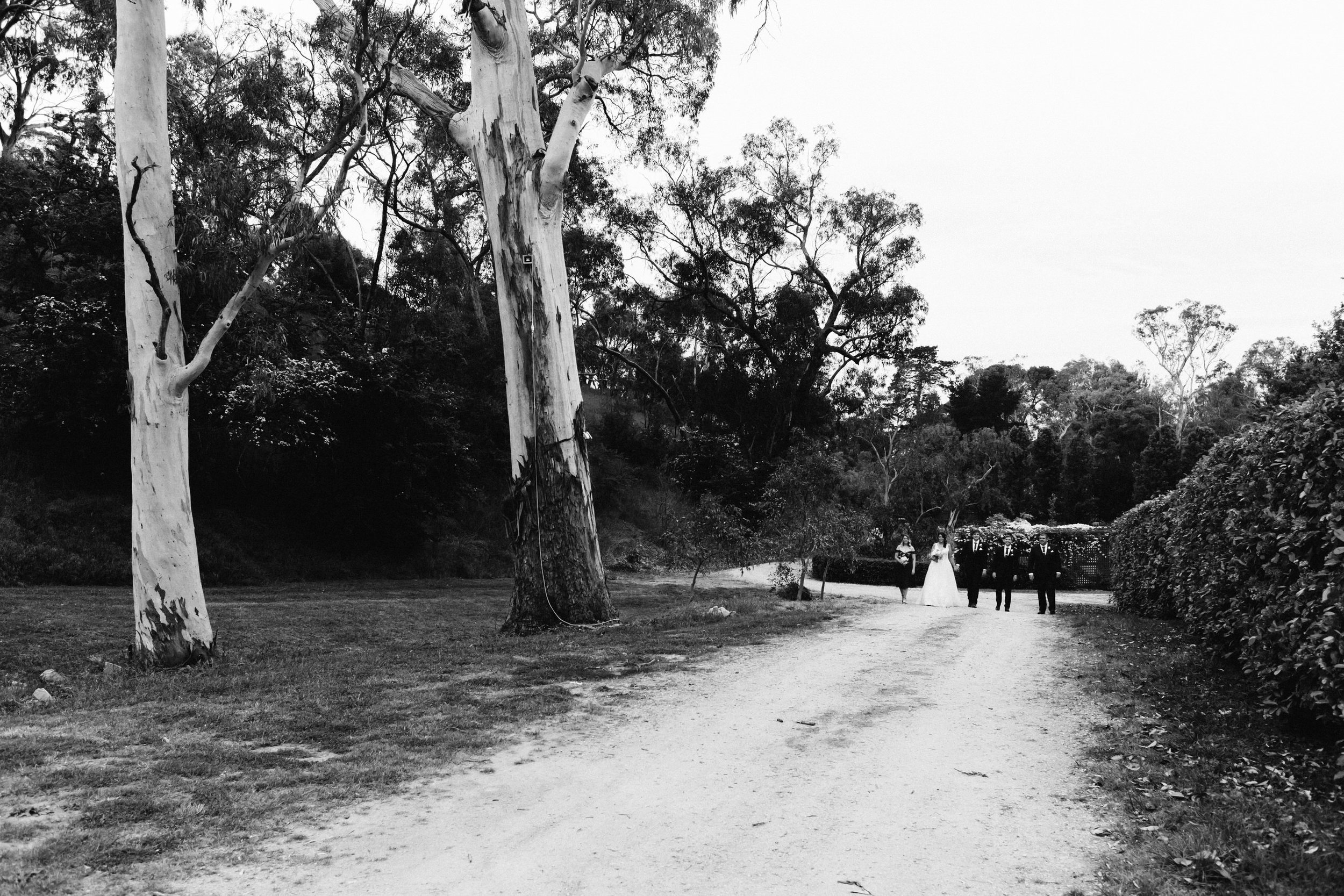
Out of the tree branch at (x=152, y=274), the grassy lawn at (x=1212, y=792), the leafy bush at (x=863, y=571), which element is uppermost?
the tree branch at (x=152, y=274)

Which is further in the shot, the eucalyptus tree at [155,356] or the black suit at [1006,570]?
the black suit at [1006,570]

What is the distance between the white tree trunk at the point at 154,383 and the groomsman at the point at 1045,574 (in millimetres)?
14164

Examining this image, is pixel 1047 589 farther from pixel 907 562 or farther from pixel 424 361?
pixel 424 361

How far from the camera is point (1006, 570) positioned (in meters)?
18.9

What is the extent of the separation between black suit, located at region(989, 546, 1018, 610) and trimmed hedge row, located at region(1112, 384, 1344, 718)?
8293mm

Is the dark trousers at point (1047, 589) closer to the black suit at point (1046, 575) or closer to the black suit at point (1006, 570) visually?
the black suit at point (1046, 575)

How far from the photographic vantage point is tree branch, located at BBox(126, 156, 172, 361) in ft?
30.7

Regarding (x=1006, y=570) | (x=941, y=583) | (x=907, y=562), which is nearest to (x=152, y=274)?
(x=1006, y=570)

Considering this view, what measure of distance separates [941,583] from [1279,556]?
14.4 metres

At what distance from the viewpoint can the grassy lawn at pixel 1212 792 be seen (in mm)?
3664

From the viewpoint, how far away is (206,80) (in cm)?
2091

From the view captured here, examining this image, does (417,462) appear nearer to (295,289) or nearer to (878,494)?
(295,289)

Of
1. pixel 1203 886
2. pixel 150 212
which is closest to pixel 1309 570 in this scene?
pixel 1203 886

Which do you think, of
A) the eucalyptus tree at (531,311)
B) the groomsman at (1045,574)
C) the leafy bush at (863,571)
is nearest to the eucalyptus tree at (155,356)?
the eucalyptus tree at (531,311)
